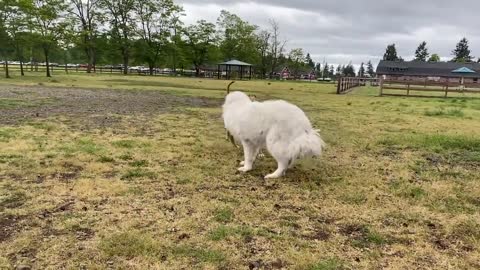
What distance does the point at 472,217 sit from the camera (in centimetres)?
429

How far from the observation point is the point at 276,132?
5395 mm

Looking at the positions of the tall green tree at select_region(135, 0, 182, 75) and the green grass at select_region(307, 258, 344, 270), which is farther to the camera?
the tall green tree at select_region(135, 0, 182, 75)

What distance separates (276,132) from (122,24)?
191 feet

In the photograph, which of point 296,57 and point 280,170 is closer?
point 280,170

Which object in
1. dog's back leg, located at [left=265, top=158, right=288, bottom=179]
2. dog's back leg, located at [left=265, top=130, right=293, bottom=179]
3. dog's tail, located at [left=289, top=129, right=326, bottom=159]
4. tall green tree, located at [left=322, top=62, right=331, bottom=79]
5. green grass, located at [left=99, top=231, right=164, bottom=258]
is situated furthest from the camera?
tall green tree, located at [left=322, top=62, right=331, bottom=79]

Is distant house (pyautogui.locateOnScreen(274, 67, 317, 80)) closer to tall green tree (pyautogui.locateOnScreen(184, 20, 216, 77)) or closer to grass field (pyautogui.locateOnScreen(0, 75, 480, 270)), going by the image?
tall green tree (pyautogui.locateOnScreen(184, 20, 216, 77))

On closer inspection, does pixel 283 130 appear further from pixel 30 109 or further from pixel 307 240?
pixel 30 109

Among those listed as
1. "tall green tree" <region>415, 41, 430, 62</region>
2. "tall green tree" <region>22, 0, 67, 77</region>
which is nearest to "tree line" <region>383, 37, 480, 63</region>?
"tall green tree" <region>415, 41, 430, 62</region>

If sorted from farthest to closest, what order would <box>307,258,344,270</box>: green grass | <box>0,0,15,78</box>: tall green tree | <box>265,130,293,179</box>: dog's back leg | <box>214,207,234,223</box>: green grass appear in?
1. <box>0,0,15,78</box>: tall green tree
2. <box>265,130,293,179</box>: dog's back leg
3. <box>214,207,234,223</box>: green grass
4. <box>307,258,344,270</box>: green grass

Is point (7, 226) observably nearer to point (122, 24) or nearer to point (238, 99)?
point (238, 99)

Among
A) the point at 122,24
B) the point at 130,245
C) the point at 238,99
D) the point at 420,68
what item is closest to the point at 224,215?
the point at 130,245

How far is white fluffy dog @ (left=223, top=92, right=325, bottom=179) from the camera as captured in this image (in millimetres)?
5309

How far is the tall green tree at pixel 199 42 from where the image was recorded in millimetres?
64500

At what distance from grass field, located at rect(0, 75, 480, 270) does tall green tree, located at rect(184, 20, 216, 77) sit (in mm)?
57903
